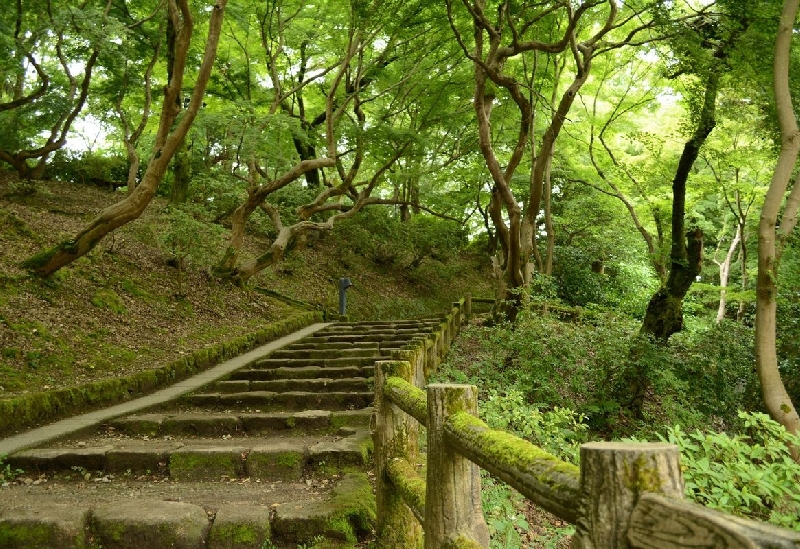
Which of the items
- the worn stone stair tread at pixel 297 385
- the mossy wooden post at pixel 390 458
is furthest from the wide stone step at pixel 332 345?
the mossy wooden post at pixel 390 458

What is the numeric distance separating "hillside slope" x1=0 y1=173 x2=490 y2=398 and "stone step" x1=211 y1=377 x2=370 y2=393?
45.0 inches

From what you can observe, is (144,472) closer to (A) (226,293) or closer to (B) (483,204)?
(A) (226,293)

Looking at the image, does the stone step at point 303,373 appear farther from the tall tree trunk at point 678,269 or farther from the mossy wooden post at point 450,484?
the mossy wooden post at point 450,484

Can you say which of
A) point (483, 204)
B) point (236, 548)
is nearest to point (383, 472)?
point (236, 548)

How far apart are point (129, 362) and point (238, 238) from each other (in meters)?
4.97

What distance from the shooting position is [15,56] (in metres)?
11.4

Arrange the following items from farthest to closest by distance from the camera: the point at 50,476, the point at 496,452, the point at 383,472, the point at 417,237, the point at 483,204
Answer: the point at 483,204 < the point at 417,237 < the point at 50,476 < the point at 383,472 < the point at 496,452

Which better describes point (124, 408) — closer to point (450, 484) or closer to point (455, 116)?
point (450, 484)

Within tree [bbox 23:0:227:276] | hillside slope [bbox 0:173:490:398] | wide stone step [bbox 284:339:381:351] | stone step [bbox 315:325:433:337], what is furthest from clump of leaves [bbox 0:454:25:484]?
stone step [bbox 315:325:433:337]

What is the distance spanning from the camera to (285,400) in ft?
20.3

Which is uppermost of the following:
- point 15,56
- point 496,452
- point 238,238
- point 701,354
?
point 15,56

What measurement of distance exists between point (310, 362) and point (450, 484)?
19.8 feet

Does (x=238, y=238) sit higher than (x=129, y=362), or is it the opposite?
(x=238, y=238)

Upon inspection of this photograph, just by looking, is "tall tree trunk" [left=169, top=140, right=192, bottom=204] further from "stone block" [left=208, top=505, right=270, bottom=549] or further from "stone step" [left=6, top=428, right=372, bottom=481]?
"stone block" [left=208, top=505, right=270, bottom=549]
